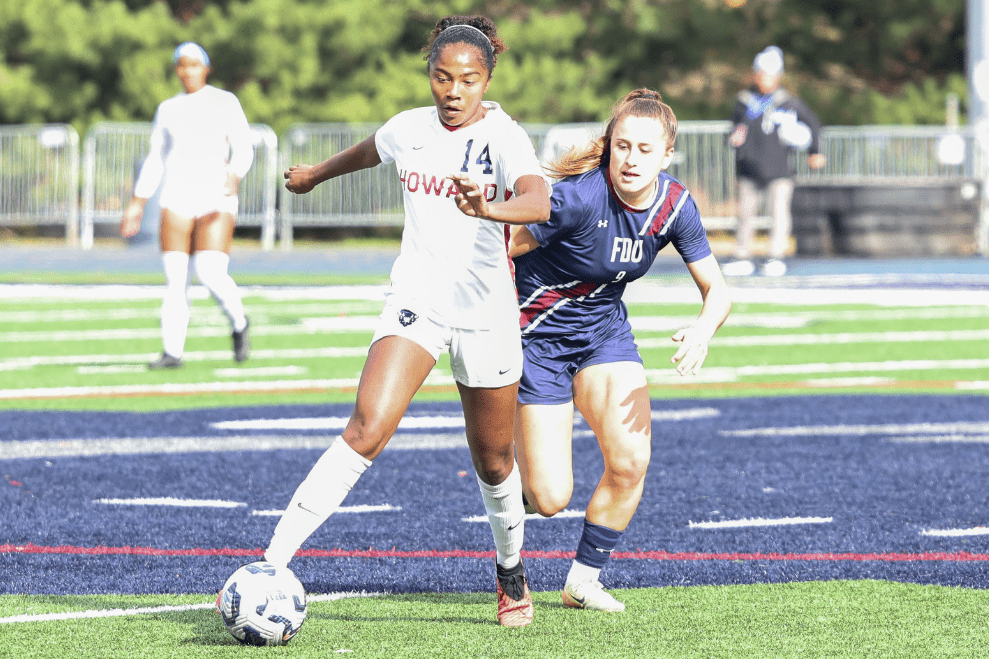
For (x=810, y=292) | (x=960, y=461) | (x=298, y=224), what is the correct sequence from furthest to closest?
(x=298, y=224) < (x=810, y=292) < (x=960, y=461)

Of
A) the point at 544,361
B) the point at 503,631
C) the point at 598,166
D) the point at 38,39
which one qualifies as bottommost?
the point at 503,631

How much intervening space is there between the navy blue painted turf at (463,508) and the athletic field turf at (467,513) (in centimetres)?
2

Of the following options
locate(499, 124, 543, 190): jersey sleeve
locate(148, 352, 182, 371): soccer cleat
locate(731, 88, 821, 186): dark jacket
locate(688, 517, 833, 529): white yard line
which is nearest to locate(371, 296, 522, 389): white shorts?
locate(499, 124, 543, 190): jersey sleeve

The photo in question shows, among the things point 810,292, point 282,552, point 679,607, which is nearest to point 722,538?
point 679,607

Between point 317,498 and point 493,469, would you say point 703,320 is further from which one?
point 317,498

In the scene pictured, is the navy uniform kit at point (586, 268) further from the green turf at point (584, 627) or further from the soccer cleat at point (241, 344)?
the soccer cleat at point (241, 344)

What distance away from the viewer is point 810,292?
62.7ft

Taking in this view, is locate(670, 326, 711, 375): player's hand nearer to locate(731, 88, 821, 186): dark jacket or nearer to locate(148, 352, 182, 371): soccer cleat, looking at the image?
locate(148, 352, 182, 371): soccer cleat

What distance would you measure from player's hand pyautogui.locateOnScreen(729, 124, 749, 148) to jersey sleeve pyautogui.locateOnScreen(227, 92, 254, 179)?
9430mm

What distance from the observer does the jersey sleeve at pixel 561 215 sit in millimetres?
5699

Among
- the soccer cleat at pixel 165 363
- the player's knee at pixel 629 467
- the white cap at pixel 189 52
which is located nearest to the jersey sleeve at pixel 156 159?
the white cap at pixel 189 52

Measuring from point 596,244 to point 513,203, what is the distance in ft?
2.98

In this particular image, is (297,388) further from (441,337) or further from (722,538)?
(441,337)

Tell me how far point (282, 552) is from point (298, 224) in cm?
2278
